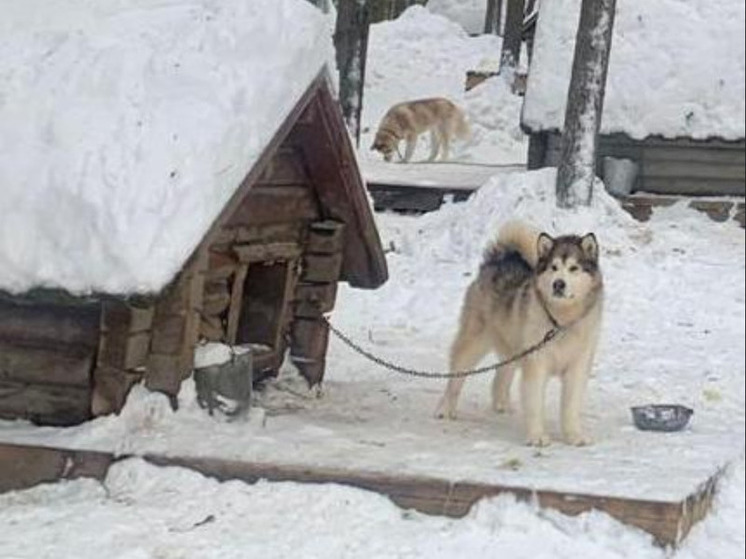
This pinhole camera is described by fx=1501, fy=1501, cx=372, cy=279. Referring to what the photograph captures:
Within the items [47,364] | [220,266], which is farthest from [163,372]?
[220,266]

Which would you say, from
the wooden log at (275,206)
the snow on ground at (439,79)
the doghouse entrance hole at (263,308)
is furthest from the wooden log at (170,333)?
the snow on ground at (439,79)

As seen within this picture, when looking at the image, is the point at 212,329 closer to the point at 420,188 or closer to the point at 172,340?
the point at 172,340

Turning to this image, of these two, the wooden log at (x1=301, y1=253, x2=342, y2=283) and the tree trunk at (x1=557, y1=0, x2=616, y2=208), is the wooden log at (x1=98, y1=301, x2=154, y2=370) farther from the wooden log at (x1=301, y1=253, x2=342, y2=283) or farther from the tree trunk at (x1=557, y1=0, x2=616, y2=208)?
the tree trunk at (x1=557, y1=0, x2=616, y2=208)

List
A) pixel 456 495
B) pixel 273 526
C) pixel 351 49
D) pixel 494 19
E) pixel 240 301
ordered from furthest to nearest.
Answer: pixel 494 19 → pixel 351 49 → pixel 240 301 → pixel 456 495 → pixel 273 526

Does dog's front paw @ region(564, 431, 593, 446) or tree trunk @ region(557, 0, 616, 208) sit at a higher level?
tree trunk @ region(557, 0, 616, 208)

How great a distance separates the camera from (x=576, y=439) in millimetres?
5699

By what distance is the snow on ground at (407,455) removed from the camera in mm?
4578

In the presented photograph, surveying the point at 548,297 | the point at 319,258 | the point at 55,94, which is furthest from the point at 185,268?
the point at 319,258

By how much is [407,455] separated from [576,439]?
76 cm

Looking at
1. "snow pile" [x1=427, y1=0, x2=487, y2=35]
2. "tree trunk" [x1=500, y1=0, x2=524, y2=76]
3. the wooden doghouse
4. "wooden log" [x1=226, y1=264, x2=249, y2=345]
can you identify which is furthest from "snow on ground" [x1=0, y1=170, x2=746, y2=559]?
"snow pile" [x1=427, y1=0, x2=487, y2=35]

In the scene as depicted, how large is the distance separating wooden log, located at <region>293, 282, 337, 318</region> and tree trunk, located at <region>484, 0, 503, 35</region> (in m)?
13.3

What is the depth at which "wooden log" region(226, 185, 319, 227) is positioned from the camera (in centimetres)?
629

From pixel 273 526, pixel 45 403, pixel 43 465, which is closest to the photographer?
pixel 273 526

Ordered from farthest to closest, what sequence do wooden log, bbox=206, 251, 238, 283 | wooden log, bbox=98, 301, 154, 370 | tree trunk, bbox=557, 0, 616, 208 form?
1. wooden log, bbox=206, 251, 238, 283
2. tree trunk, bbox=557, 0, 616, 208
3. wooden log, bbox=98, 301, 154, 370
